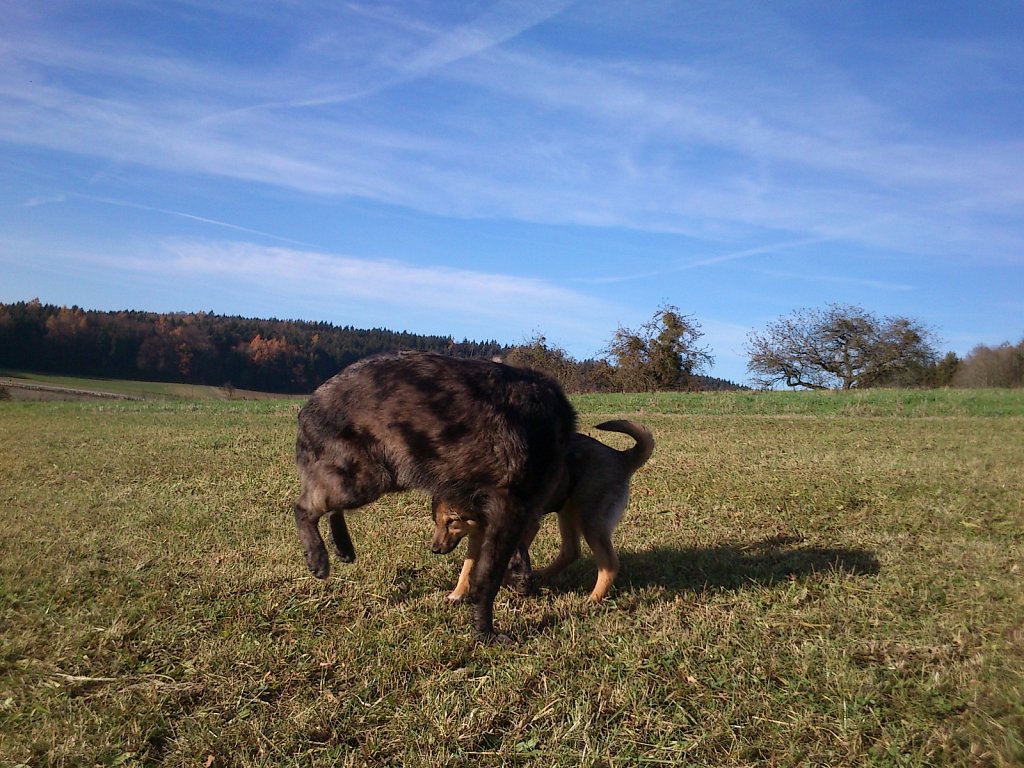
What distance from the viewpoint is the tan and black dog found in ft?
19.2

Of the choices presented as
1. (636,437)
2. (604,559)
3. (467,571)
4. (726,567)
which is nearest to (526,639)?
(467,571)

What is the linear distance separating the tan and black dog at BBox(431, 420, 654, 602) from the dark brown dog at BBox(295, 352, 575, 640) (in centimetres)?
76

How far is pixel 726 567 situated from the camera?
21.7 feet

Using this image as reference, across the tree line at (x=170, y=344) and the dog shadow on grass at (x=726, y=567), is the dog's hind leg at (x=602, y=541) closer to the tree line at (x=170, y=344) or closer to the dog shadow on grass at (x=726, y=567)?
the dog shadow on grass at (x=726, y=567)

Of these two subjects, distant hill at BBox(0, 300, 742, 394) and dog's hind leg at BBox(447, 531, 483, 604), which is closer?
Result: dog's hind leg at BBox(447, 531, 483, 604)

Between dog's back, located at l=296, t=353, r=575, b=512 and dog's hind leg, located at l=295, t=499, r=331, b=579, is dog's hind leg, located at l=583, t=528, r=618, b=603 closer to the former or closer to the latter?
dog's back, located at l=296, t=353, r=575, b=512

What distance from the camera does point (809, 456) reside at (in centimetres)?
1356

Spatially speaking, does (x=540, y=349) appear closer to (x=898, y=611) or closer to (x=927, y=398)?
(x=927, y=398)

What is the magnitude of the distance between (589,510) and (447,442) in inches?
66.0

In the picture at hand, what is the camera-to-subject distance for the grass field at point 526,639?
3.66m

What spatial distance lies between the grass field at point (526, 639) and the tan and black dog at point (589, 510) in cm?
28

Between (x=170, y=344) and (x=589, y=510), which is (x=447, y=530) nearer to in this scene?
(x=589, y=510)

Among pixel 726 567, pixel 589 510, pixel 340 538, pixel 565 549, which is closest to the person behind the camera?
pixel 340 538

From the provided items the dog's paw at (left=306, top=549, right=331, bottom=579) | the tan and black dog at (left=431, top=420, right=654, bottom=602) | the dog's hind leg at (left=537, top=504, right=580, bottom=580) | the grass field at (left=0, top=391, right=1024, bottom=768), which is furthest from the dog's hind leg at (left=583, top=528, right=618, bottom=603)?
the dog's paw at (left=306, top=549, right=331, bottom=579)
